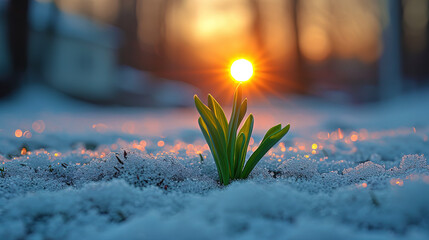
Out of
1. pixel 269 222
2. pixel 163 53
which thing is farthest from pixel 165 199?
pixel 163 53

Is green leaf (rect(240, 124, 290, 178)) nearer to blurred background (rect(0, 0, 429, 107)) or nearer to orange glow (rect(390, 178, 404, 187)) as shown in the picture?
orange glow (rect(390, 178, 404, 187))

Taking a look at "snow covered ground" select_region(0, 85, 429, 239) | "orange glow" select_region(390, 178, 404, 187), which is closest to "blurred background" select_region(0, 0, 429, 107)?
"snow covered ground" select_region(0, 85, 429, 239)

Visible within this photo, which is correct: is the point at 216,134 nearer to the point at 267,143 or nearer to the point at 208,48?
the point at 267,143

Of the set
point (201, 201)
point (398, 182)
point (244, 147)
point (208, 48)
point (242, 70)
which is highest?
point (208, 48)

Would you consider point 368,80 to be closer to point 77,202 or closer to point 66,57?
point 66,57

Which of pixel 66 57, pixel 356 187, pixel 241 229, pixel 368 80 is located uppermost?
pixel 368 80

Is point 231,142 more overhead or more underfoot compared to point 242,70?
more underfoot

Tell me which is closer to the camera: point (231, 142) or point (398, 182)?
point (398, 182)

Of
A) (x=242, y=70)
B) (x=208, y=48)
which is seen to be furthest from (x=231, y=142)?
(x=208, y=48)
